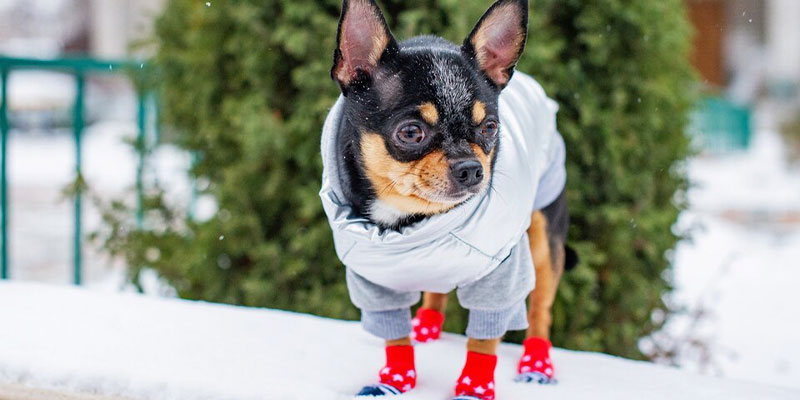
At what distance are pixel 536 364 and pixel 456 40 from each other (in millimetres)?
1336

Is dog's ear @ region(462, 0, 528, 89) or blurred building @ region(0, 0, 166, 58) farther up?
blurred building @ region(0, 0, 166, 58)

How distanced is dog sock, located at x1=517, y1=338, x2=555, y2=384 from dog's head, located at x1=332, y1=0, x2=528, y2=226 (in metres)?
0.73

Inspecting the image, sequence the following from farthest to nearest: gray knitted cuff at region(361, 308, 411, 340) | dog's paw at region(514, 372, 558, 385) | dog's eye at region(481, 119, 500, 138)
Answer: dog's paw at region(514, 372, 558, 385)
gray knitted cuff at region(361, 308, 411, 340)
dog's eye at region(481, 119, 500, 138)

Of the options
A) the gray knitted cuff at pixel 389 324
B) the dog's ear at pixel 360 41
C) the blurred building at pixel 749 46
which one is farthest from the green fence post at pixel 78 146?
the blurred building at pixel 749 46

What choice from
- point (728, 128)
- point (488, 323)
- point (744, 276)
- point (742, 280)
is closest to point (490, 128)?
point (488, 323)

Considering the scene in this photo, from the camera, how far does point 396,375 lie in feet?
6.98

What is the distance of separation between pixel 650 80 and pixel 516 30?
1548mm

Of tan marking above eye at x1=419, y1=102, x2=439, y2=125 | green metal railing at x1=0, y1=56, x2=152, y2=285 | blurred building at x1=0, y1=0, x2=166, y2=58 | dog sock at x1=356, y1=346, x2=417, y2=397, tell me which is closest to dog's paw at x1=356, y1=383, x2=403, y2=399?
dog sock at x1=356, y1=346, x2=417, y2=397

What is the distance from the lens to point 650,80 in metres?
3.21

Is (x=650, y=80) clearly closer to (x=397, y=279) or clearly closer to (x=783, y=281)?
(x=397, y=279)

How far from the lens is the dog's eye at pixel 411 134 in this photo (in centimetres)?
175

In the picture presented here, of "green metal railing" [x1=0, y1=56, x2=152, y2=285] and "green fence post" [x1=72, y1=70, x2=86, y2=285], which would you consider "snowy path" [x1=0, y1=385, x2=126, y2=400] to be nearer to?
"green metal railing" [x1=0, y1=56, x2=152, y2=285]

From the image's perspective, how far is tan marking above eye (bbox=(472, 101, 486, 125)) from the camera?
1.79 metres

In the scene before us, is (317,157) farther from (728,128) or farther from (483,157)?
(728,128)
